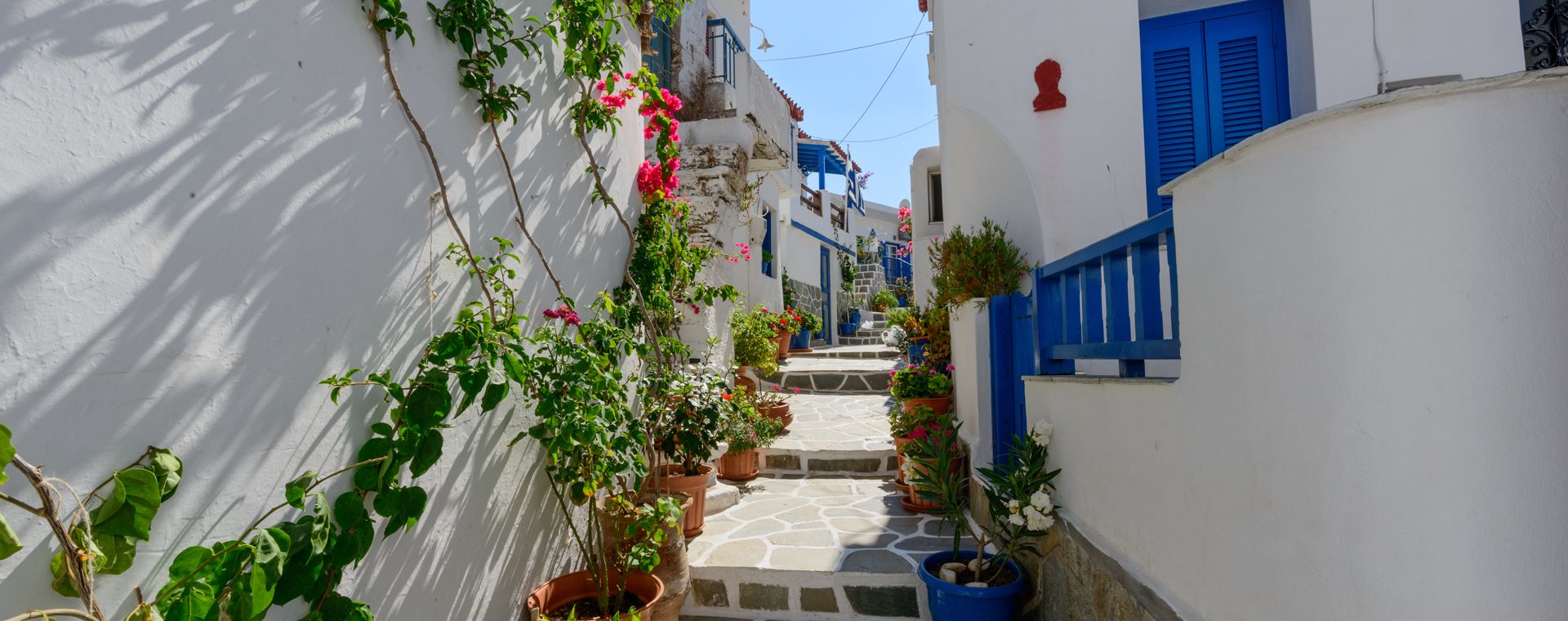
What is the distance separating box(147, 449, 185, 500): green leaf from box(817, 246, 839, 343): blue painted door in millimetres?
16028

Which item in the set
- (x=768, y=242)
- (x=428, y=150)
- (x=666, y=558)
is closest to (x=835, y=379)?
(x=768, y=242)

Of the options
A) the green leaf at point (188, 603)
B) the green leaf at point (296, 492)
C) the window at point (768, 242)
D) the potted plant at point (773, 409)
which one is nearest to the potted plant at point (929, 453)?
the potted plant at point (773, 409)

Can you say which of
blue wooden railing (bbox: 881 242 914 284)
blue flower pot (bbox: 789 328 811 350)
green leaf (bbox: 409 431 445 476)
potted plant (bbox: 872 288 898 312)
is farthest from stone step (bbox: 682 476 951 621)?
blue wooden railing (bbox: 881 242 914 284)

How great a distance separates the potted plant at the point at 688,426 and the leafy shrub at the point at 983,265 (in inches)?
62.7

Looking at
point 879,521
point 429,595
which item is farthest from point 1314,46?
point 429,595

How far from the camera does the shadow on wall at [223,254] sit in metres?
1.45

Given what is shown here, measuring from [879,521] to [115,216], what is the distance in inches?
166

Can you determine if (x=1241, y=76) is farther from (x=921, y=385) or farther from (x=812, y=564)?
(x=812, y=564)

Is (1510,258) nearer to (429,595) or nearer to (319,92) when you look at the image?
(319,92)

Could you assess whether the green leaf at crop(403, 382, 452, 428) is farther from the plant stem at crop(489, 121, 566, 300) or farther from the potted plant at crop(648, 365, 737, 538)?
the potted plant at crop(648, 365, 737, 538)

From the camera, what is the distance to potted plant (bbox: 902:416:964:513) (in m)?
4.42

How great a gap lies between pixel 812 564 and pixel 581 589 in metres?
1.32

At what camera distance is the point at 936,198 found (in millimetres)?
9602

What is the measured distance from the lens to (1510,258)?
1453mm
